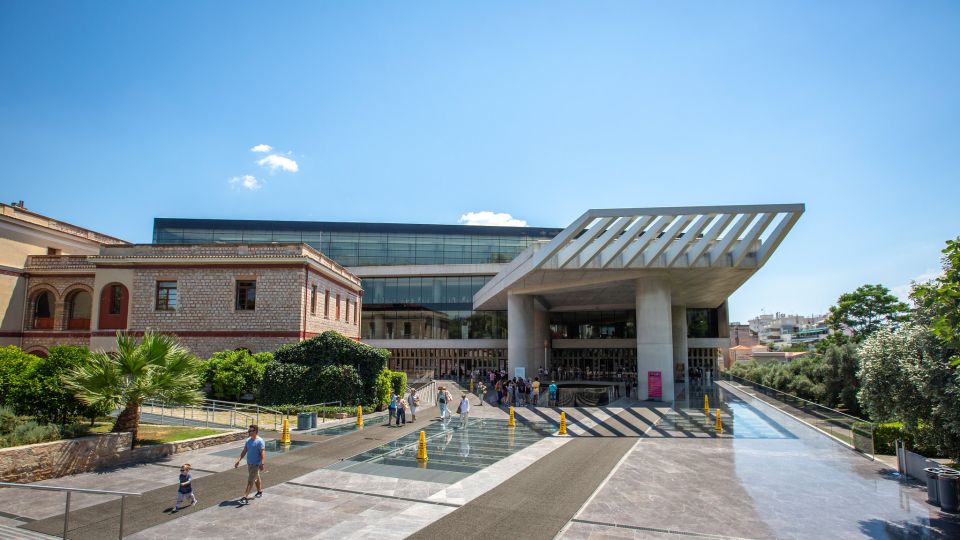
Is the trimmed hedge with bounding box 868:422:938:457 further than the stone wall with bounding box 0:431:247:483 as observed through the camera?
Yes

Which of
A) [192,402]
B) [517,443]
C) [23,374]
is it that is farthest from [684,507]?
[23,374]

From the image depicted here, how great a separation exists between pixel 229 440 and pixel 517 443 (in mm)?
9828

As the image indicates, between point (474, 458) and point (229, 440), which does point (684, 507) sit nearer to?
point (474, 458)

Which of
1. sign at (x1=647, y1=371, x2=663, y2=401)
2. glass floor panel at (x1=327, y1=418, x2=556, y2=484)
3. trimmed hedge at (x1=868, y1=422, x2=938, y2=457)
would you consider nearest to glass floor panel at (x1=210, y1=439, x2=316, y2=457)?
glass floor panel at (x1=327, y1=418, x2=556, y2=484)

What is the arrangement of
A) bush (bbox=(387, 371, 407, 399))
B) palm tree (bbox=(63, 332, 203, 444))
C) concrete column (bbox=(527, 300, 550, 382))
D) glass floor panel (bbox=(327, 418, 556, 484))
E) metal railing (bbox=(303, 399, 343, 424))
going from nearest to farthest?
glass floor panel (bbox=(327, 418, 556, 484)) < palm tree (bbox=(63, 332, 203, 444)) < metal railing (bbox=(303, 399, 343, 424)) < bush (bbox=(387, 371, 407, 399)) < concrete column (bbox=(527, 300, 550, 382))

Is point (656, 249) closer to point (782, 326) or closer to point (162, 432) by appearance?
point (162, 432)

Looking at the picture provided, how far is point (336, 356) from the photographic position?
26.2 meters

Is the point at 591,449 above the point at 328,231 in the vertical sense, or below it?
below

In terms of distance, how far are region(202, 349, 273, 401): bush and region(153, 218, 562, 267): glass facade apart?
35.7 m

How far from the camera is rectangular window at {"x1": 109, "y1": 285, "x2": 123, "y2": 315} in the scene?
103ft

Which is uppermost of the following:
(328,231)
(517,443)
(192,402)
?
(328,231)

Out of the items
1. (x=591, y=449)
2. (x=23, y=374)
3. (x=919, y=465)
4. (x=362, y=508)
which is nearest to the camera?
(x=362, y=508)

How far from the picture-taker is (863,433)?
55.8ft

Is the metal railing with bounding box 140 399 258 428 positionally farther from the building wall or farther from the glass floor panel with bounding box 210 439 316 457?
the building wall
